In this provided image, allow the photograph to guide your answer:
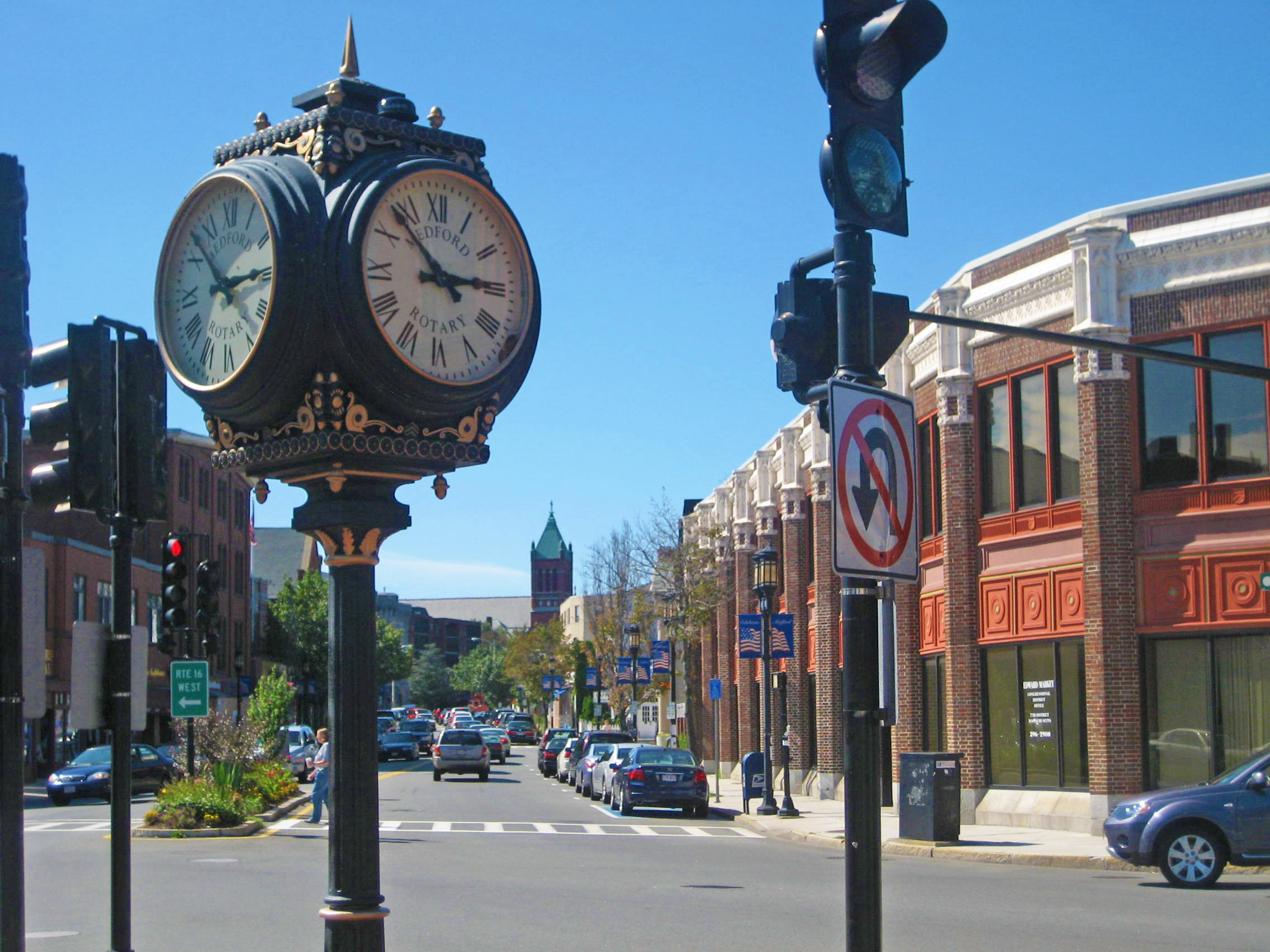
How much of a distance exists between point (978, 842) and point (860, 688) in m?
19.3

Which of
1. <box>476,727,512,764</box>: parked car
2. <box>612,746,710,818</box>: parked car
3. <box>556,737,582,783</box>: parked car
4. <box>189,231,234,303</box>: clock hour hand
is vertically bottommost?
<box>476,727,512,764</box>: parked car

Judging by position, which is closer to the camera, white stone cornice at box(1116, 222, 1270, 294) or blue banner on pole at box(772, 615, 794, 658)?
white stone cornice at box(1116, 222, 1270, 294)

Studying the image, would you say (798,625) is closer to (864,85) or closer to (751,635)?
(751,635)

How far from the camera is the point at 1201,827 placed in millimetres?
17359

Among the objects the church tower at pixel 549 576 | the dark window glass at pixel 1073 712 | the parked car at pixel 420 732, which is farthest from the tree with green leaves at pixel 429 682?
the dark window glass at pixel 1073 712

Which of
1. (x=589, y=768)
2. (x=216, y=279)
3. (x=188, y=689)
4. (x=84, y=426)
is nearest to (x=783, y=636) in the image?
(x=589, y=768)

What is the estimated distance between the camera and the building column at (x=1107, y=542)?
79.9ft

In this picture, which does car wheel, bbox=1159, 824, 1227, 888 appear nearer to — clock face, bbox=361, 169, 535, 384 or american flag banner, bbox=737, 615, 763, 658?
clock face, bbox=361, 169, 535, 384

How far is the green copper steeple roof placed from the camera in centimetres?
19825

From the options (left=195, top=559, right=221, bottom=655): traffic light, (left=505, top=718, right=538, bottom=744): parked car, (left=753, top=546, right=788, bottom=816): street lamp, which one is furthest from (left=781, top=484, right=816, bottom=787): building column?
(left=505, top=718, right=538, bottom=744): parked car

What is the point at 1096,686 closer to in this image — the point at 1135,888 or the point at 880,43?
the point at 1135,888

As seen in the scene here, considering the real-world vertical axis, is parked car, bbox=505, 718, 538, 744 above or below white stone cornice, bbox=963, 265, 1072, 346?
below

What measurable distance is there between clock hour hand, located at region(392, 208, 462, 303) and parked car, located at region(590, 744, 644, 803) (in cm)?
2937

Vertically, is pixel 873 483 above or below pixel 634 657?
above
